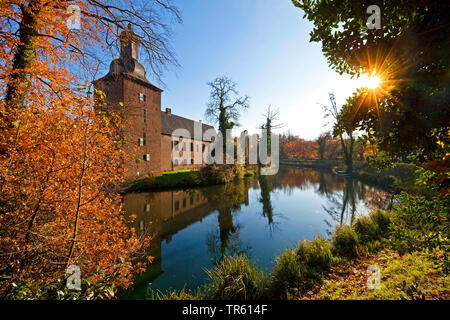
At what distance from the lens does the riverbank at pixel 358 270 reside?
2291 mm

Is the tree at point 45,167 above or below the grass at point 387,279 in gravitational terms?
above

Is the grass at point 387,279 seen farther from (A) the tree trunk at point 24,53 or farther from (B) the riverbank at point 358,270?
(A) the tree trunk at point 24,53

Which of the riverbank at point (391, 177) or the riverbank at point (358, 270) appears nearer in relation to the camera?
the riverbank at point (358, 270)

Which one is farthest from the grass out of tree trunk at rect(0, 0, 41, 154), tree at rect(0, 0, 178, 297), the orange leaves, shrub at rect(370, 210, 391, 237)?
the orange leaves

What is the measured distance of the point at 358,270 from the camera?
4.17 metres

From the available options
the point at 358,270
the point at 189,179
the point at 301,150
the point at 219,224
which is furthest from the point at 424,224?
the point at 301,150

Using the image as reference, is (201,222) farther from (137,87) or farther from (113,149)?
(137,87)

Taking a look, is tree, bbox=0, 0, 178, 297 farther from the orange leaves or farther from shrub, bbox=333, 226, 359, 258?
the orange leaves

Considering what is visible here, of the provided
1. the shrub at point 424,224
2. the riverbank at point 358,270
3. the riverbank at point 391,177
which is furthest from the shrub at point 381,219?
the shrub at point 424,224

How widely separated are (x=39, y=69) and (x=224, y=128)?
19.1 meters

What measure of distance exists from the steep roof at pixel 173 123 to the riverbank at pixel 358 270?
25729mm

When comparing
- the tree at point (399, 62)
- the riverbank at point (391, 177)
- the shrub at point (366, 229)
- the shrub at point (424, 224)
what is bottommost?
the shrub at point (366, 229)

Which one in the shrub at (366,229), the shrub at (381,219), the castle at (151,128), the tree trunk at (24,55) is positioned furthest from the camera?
the castle at (151,128)
